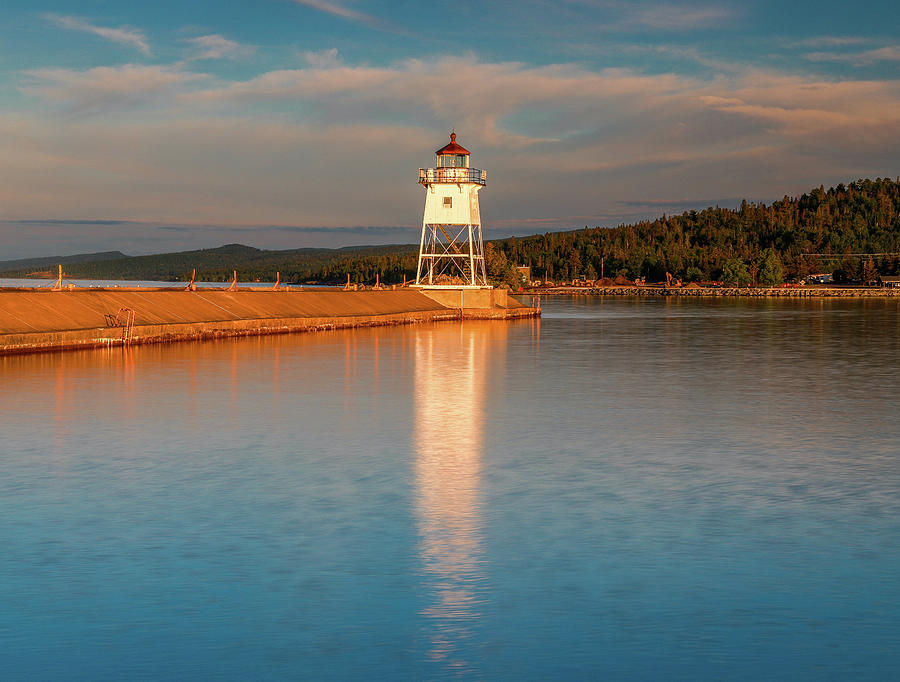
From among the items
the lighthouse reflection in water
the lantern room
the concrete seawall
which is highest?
the lantern room

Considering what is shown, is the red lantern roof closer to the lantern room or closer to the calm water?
the lantern room

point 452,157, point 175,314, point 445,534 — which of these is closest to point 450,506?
point 445,534

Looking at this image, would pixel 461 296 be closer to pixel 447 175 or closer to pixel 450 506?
pixel 447 175

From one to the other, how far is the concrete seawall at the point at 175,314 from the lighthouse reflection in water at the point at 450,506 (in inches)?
679

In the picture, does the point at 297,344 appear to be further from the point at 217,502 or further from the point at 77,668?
the point at 77,668

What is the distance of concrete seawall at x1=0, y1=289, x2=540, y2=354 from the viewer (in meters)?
45.0

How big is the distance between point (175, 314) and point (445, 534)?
43.9m

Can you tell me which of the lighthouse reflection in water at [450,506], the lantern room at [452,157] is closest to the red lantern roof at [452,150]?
the lantern room at [452,157]

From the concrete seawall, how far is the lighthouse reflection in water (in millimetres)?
17242

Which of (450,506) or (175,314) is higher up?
(175,314)

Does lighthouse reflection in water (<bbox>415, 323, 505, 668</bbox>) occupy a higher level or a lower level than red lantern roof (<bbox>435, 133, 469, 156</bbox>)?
lower

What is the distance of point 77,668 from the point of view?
9055 mm

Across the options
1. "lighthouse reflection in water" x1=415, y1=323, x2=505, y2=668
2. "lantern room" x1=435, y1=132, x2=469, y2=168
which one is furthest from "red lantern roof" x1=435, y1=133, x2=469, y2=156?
"lighthouse reflection in water" x1=415, y1=323, x2=505, y2=668

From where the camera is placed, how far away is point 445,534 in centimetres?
1384
